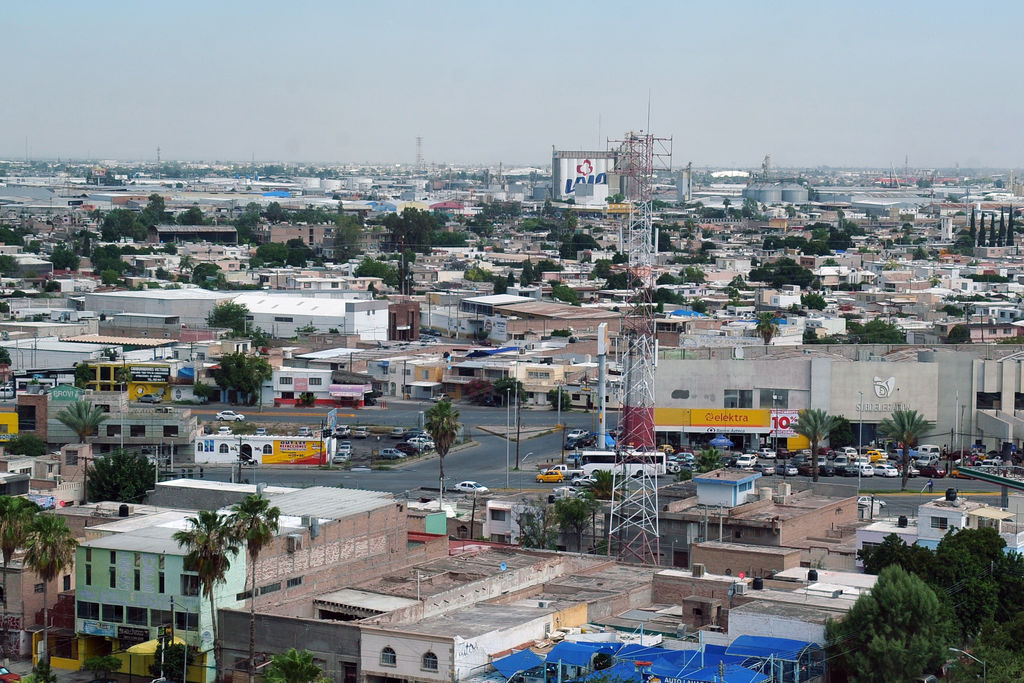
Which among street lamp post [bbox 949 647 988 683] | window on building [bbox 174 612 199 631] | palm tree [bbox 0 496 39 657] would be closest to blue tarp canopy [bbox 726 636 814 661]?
street lamp post [bbox 949 647 988 683]

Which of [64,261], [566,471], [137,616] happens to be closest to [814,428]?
[566,471]

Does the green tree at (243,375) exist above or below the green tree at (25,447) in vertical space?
above

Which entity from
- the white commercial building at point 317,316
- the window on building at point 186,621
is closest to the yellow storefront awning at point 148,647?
the window on building at point 186,621

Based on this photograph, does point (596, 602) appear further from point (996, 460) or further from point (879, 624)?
point (996, 460)

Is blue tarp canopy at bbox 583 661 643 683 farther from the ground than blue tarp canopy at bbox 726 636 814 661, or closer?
closer

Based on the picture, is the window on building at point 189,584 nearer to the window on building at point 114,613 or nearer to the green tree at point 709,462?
the window on building at point 114,613

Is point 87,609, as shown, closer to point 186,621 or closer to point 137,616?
point 137,616

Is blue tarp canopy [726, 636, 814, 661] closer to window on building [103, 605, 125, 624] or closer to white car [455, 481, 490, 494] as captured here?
window on building [103, 605, 125, 624]
